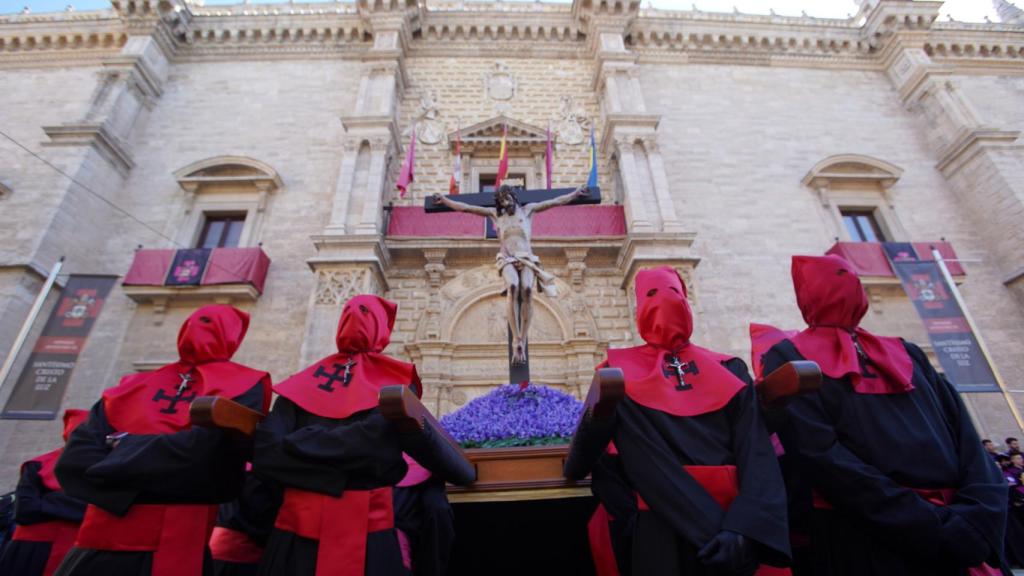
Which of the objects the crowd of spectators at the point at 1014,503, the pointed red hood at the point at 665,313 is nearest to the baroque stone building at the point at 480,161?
the crowd of spectators at the point at 1014,503

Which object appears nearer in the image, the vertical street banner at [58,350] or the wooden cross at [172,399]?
the wooden cross at [172,399]

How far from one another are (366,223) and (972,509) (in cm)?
963

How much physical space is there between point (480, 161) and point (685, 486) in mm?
11467

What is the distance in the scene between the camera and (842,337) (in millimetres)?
2410

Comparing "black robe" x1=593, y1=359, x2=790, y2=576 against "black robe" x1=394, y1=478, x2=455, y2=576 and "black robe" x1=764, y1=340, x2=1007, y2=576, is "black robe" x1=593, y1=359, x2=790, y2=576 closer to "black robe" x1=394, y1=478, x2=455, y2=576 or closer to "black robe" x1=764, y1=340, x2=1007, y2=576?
"black robe" x1=764, y1=340, x2=1007, y2=576

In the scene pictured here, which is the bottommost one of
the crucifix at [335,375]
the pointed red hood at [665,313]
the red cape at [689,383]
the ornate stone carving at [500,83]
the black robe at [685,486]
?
the black robe at [685,486]

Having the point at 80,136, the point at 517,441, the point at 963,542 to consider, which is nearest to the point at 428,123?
the point at 80,136

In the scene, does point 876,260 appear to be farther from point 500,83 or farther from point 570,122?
point 500,83

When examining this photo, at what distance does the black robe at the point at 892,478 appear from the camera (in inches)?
74.4

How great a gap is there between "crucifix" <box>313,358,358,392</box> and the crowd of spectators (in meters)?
3.03

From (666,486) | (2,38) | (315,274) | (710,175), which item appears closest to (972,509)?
(666,486)

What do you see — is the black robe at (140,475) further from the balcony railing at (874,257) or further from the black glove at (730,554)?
the balcony railing at (874,257)

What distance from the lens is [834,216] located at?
38.4ft

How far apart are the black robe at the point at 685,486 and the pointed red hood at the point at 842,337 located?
44 cm
